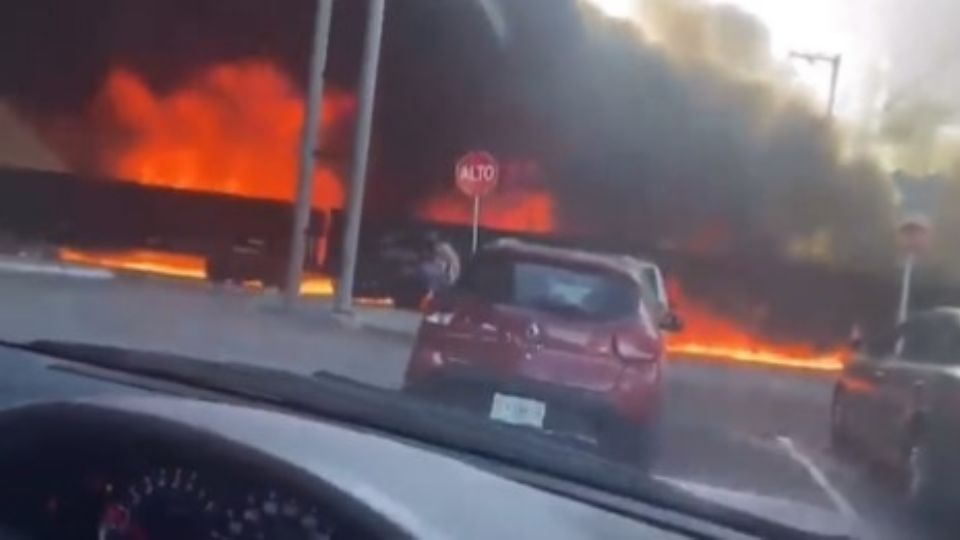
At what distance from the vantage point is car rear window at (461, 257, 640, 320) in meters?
3.50

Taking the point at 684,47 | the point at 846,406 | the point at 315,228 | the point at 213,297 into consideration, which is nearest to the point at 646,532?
the point at 846,406

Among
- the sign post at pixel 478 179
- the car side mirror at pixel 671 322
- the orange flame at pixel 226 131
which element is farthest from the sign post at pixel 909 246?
the orange flame at pixel 226 131

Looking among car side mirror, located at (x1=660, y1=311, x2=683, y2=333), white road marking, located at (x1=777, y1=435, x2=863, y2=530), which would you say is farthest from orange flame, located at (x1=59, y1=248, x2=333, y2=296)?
white road marking, located at (x1=777, y1=435, x2=863, y2=530)

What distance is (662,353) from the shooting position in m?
3.52

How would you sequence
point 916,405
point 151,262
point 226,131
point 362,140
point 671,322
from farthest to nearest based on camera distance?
point 151,262 → point 226,131 → point 362,140 → point 671,322 → point 916,405

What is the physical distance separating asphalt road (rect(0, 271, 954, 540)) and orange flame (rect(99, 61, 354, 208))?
0.25m

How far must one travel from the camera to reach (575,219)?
3545 millimetres

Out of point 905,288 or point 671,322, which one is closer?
point 905,288

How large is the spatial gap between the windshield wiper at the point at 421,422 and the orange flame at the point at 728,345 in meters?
0.29

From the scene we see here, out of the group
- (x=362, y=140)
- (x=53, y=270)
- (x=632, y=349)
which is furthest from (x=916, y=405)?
(x=53, y=270)

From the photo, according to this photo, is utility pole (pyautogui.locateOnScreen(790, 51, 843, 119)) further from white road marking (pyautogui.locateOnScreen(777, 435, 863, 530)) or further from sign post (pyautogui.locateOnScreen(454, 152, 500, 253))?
sign post (pyautogui.locateOnScreen(454, 152, 500, 253))

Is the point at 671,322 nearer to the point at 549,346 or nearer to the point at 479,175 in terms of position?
the point at 549,346

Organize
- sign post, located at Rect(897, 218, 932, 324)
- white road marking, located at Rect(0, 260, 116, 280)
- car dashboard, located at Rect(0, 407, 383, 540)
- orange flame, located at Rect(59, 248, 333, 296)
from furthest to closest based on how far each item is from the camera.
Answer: white road marking, located at Rect(0, 260, 116, 280), orange flame, located at Rect(59, 248, 333, 296), sign post, located at Rect(897, 218, 932, 324), car dashboard, located at Rect(0, 407, 383, 540)

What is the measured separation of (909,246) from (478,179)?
3.04ft
